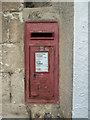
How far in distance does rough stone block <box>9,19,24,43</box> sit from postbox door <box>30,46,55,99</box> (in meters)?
0.29

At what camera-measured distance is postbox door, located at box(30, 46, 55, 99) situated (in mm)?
2473

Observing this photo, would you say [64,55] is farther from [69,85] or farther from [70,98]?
[70,98]

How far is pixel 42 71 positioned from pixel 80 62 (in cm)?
58

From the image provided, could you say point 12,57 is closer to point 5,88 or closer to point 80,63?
point 5,88

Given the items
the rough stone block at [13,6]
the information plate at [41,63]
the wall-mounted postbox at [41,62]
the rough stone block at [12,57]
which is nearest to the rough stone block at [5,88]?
the rough stone block at [12,57]

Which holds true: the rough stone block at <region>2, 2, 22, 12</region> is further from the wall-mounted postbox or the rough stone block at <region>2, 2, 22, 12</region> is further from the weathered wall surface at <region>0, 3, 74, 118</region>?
the wall-mounted postbox

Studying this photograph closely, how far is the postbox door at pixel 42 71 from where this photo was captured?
247cm

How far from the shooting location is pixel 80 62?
224cm

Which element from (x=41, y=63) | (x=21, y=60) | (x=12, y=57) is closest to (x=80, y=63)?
(x=41, y=63)

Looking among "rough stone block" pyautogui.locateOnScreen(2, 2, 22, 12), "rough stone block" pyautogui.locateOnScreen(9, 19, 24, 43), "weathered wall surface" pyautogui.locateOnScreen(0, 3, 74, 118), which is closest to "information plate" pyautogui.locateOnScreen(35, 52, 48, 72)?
"weathered wall surface" pyautogui.locateOnScreen(0, 3, 74, 118)

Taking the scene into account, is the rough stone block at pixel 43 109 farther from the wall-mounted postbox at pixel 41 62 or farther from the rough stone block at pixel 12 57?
the rough stone block at pixel 12 57

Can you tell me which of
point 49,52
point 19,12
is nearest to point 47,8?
point 19,12

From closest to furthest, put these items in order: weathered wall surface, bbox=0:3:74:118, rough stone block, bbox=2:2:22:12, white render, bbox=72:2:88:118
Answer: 1. white render, bbox=72:2:88:118
2. weathered wall surface, bbox=0:3:74:118
3. rough stone block, bbox=2:2:22:12

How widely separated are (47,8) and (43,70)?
93 cm
